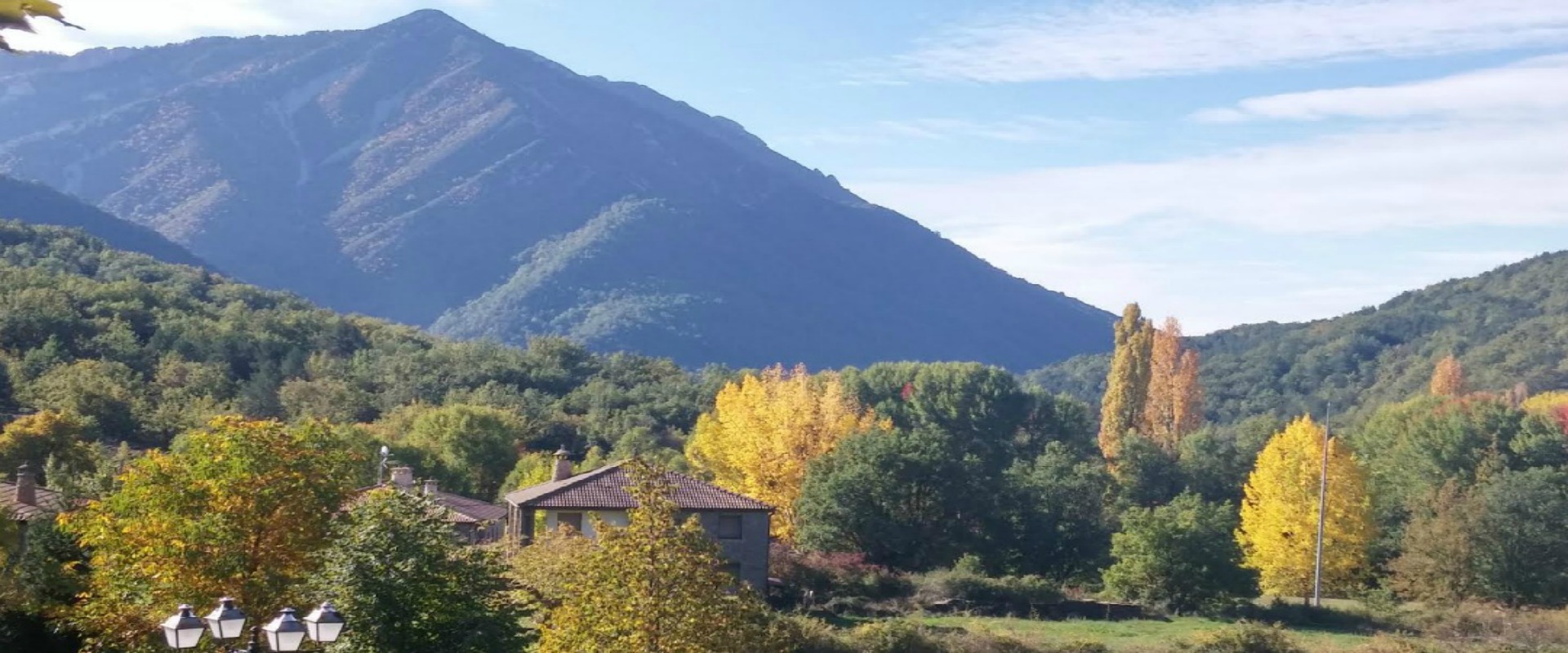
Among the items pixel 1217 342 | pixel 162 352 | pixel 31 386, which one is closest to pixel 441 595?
pixel 31 386

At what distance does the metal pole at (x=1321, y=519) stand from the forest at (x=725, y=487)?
0.33 m

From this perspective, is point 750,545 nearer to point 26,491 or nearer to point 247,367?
point 26,491

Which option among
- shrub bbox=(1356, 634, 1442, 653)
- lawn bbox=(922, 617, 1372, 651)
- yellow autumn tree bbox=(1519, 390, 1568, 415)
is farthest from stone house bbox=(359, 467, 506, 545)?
yellow autumn tree bbox=(1519, 390, 1568, 415)

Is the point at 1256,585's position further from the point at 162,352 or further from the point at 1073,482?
the point at 162,352

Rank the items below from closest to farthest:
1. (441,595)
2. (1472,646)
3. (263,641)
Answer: (441,595) < (263,641) < (1472,646)

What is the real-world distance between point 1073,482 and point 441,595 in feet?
129

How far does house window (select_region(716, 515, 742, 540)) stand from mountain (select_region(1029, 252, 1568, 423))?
8275cm

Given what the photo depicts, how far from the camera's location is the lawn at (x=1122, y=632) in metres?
36.4

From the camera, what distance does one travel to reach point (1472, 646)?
123 ft

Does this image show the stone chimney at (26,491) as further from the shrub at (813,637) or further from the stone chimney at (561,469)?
the stone chimney at (561,469)

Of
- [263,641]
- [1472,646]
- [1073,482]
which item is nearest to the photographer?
[263,641]

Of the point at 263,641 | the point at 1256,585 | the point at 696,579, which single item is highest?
the point at 696,579

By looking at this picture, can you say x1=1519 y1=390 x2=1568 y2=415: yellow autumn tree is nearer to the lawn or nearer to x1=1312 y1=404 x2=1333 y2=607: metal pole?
x1=1312 y1=404 x2=1333 y2=607: metal pole


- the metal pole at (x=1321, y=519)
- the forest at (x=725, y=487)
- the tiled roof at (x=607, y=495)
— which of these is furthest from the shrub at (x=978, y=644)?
the metal pole at (x=1321, y=519)
